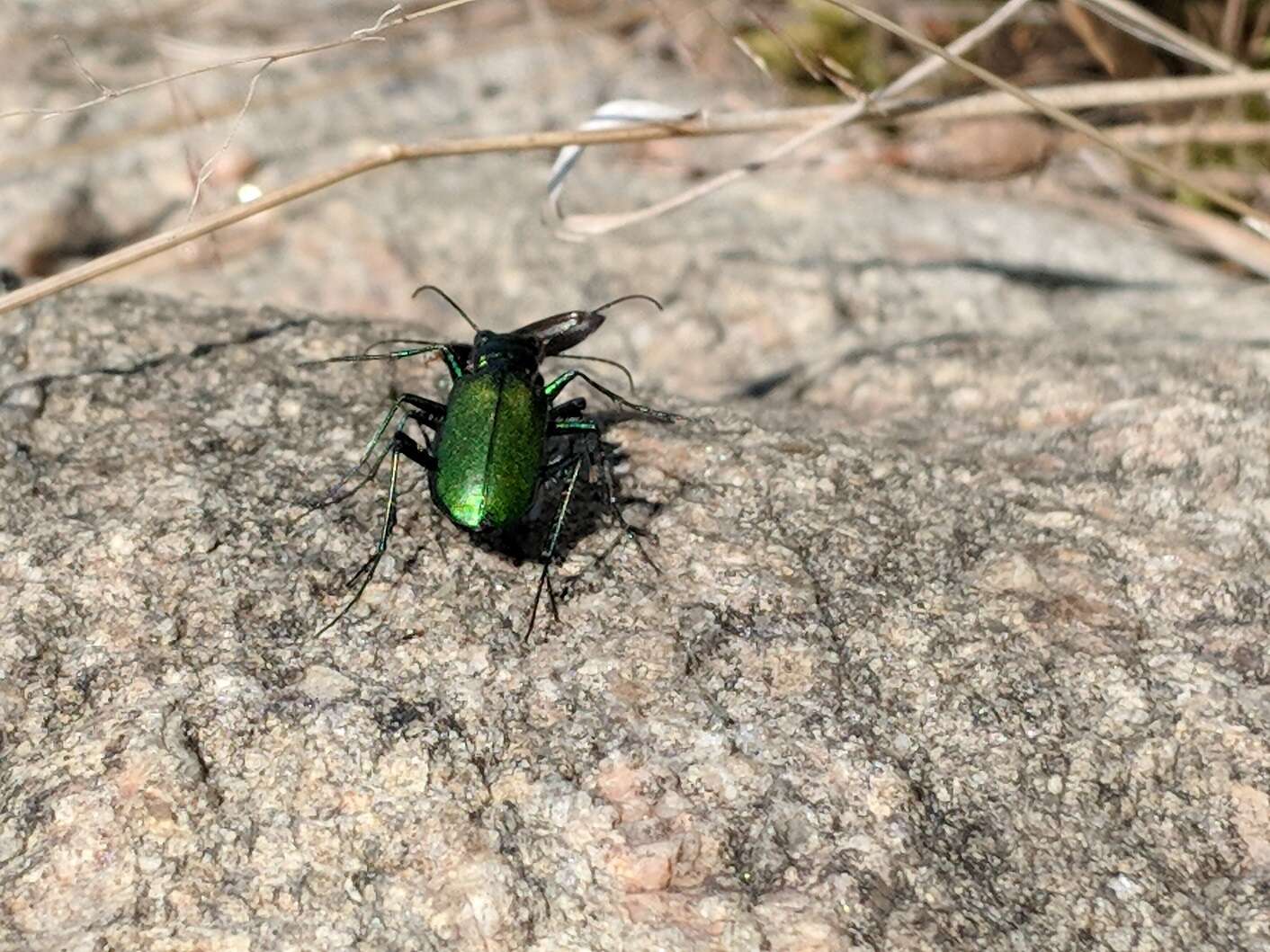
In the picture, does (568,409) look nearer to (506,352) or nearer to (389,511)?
(506,352)

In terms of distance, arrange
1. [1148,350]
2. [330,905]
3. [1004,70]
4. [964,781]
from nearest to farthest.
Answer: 1. [330,905]
2. [964,781]
3. [1148,350]
4. [1004,70]

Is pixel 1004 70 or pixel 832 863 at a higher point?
pixel 1004 70

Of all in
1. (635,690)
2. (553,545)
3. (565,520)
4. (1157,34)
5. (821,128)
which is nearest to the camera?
(635,690)

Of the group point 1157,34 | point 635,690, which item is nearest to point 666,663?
point 635,690

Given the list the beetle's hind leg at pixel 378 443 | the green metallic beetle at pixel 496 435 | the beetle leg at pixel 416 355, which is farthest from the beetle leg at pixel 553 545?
the beetle leg at pixel 416 355

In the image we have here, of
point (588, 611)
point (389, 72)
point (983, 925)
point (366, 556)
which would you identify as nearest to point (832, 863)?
point (983, 925)

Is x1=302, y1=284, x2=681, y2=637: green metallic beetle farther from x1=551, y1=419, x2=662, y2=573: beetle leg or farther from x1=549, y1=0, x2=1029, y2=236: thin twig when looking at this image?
x1=549, y1=0, x2=1029, y2=236: thin twig

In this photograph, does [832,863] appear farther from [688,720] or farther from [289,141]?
[289,141]
